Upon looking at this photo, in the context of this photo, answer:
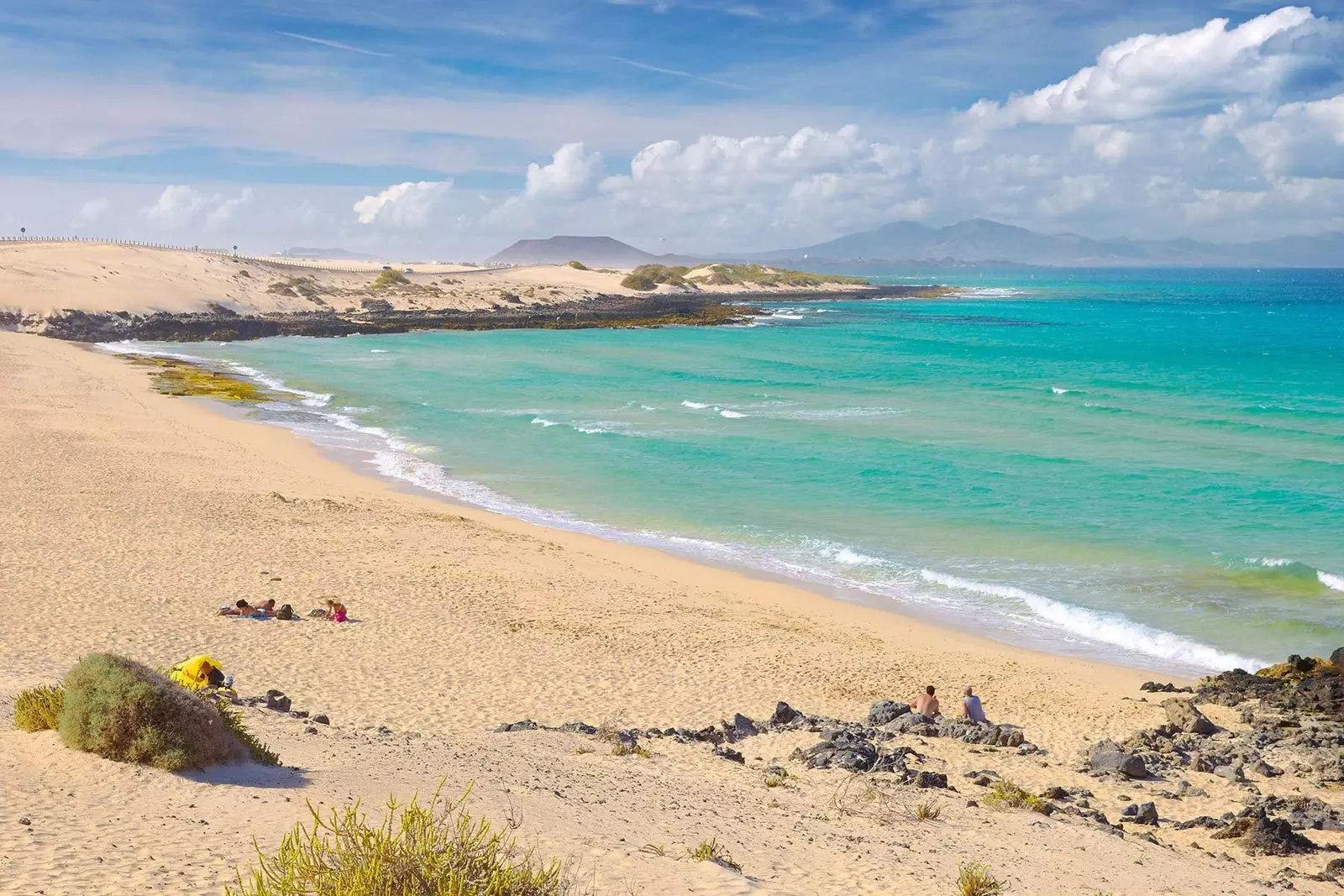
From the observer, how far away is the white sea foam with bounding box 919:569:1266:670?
15922 mm

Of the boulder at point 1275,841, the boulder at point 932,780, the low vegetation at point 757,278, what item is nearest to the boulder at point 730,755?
the boulder at point 932,780

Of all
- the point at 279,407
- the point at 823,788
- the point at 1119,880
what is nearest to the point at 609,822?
the point at 823,788

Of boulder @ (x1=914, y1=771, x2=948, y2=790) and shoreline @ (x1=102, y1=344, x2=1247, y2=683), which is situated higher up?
shoreline @ (x1=102, y1=344, x2=1247, y2=683)

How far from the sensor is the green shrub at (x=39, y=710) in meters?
8.41

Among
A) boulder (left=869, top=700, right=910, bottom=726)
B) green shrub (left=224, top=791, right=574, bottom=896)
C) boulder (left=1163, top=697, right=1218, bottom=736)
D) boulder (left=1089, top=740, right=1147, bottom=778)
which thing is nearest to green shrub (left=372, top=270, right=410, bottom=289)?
boulder (left=869, top=700, right=910, bottom=726)

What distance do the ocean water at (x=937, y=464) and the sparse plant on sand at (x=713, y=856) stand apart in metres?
10.6

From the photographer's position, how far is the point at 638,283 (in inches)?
4956

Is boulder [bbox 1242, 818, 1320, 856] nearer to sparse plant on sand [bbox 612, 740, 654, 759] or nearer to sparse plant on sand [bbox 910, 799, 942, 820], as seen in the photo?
sparse plant on sand [bbox 910, 799, 942, 820]

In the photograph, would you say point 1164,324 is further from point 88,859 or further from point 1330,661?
point 88,859

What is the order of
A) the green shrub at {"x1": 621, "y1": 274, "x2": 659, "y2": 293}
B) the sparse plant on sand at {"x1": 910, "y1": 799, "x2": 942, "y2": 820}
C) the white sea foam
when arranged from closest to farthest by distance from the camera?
the sparse plant on sand at {"x1": 910, "y1": 799, "x2": 942, "y2": 820}
the white sea foam
the green shrub at {"x1": 621, "y1": 274, "x2": 659, "y2": 293}

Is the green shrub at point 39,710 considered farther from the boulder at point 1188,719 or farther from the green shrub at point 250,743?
the boulder at point 1188,719

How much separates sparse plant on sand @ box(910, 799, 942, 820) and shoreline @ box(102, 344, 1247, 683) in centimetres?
720

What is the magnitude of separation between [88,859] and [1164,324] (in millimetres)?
95476

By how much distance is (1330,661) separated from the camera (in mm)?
Result: 14805
